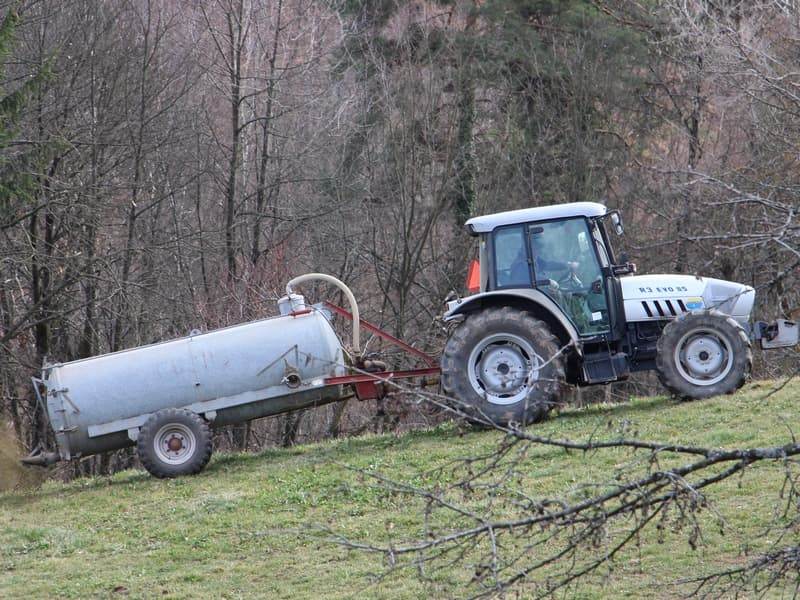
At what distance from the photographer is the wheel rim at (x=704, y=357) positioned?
12359 millimetres

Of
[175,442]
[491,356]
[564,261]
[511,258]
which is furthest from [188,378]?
[564,261]

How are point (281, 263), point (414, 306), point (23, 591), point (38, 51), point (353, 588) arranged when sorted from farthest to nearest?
1. point (414, 306)
2. point (281, 263)
3. point (38, 51)
4. point (23, 591)
5. point (353, 588)

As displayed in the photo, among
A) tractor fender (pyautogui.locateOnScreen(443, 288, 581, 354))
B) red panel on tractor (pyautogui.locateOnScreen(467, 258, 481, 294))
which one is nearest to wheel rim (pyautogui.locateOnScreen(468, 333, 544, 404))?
tractor fender (pyautogui.locateOnScreen(443, 288, 581, 354))

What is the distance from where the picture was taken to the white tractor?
12.3 meters

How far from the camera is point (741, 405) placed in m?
11.7

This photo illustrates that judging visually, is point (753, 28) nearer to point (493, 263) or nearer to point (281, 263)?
point (281, 263)

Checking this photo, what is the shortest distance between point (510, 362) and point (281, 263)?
8.71m

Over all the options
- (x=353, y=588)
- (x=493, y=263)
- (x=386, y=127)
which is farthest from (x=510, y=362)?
(x=386, y=127)

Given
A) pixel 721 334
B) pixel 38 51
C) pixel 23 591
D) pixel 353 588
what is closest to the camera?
pixel 353 588

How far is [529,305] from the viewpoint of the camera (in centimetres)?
1268

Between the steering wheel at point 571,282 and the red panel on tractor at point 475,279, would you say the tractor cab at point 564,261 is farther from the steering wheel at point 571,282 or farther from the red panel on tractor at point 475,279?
the red panel on tractor at point 475,279

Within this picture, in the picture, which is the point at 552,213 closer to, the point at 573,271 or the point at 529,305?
the point at 573,271

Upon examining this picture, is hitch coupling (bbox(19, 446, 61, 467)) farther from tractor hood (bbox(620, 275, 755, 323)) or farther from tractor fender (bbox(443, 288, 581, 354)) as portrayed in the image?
tractor hood (bbox(620, 275, 755, 323))

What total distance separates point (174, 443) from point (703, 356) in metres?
5.95
